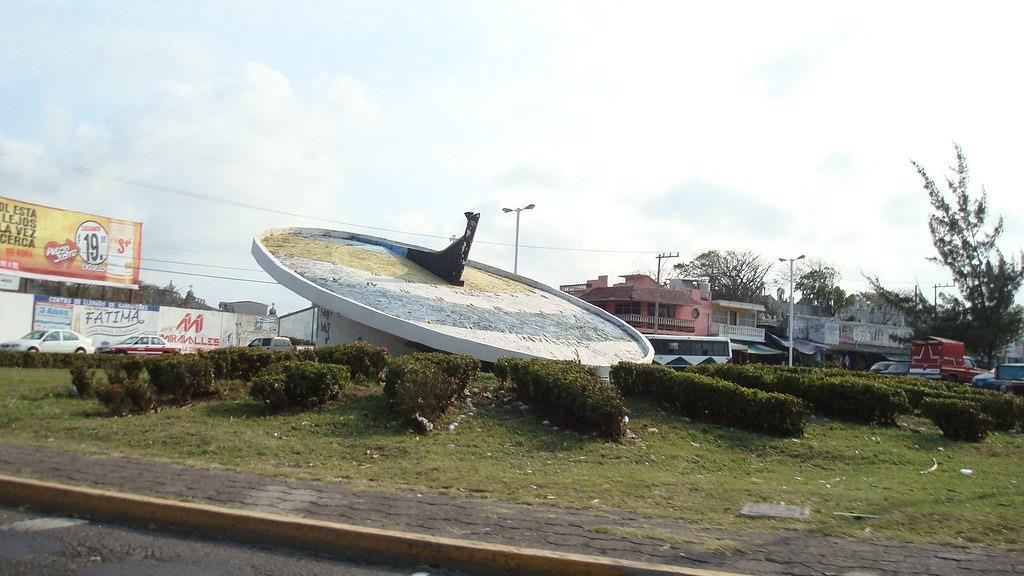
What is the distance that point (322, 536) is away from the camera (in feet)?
18.6

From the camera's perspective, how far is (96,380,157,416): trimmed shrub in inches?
443

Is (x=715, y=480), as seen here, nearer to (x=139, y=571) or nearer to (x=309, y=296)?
(x=139, y=571)

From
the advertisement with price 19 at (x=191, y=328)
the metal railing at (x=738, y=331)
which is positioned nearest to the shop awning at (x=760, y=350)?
the metal railing at (x=738, y=331)

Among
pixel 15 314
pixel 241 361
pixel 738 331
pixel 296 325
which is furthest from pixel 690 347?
pixel 15 314

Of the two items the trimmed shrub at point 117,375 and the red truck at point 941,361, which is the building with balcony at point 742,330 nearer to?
the red truck at point 941,361

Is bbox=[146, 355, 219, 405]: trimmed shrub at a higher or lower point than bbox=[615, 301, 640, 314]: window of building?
lower

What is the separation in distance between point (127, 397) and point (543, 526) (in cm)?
787

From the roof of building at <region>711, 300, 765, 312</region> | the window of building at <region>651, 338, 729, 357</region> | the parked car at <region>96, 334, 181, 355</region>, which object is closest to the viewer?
the parked car at <region>96, 334, 181, 355</region>

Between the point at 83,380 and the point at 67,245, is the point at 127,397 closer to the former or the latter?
the point at 83,380

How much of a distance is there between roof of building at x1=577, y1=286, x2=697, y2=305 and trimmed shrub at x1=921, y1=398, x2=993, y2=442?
135ft

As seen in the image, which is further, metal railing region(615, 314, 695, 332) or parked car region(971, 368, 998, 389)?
metal railing region(615, 314, 695, 332)

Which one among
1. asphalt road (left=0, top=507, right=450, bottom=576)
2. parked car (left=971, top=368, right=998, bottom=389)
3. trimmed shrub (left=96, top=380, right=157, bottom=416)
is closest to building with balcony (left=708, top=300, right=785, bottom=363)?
parked car (left=971, top=368, right=998, bottom=389)

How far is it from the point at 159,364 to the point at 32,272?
31.8 meters

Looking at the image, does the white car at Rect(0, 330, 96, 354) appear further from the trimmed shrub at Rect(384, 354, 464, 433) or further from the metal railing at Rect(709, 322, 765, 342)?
the metal railing at Rect(709, 322, 765, 342)
